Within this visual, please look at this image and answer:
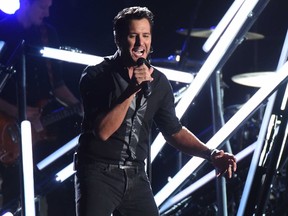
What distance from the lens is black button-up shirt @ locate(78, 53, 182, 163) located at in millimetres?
2678

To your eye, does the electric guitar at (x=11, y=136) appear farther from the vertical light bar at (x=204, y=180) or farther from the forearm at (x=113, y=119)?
the forearm at (x=113, y=119)

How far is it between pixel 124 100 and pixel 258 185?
3.48ft

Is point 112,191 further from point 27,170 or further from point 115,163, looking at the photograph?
point 27,170

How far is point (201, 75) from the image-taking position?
3359 millimetres

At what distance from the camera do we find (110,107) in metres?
2.63

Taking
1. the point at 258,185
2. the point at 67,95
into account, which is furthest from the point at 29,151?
the point at 67,95

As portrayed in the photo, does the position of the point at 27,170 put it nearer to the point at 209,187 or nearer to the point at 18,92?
the point at 18,92

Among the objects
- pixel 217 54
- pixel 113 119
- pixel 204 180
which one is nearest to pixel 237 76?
pixel 204 180

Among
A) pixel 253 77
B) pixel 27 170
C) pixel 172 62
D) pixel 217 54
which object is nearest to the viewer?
pixel 27 170

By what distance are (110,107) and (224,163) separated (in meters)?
0.67

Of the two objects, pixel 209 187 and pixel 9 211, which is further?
pixel 209 187

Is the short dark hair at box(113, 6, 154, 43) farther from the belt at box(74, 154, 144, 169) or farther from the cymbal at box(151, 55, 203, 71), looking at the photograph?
the cymbal at box(151, 55, 203, 71)

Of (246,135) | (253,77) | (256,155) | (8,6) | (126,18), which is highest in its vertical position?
(8,6)

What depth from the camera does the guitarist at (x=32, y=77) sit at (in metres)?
4.21
